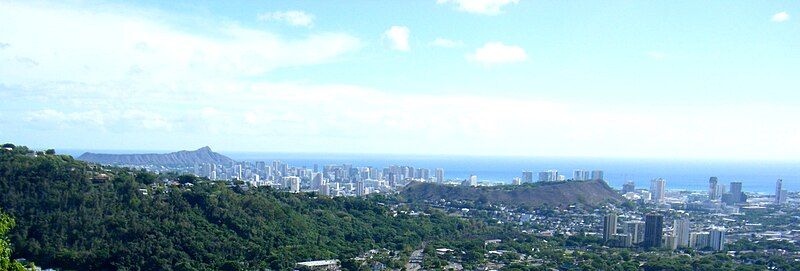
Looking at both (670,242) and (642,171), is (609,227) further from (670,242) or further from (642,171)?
(642,171)

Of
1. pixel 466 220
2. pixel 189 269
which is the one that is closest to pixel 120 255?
pixel 189 269

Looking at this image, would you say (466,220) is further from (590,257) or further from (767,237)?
(767,237)

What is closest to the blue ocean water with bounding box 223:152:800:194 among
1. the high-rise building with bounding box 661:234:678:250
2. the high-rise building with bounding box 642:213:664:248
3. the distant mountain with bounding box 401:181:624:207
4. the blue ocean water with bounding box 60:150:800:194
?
the blue ocean water with bounding box 60:150:800:194

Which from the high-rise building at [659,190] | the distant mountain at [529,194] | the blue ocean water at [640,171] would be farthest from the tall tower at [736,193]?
the blue ocean water at [640,171]

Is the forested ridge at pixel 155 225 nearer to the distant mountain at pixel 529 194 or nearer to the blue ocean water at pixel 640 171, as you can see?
the distant mountain at pixel 529 194

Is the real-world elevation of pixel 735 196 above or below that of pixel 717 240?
above

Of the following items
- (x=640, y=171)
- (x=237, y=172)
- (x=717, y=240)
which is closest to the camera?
(x=717, y=240)

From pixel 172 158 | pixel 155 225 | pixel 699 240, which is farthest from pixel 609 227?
pixel 172 158
